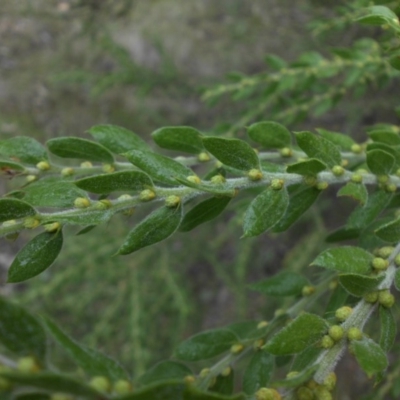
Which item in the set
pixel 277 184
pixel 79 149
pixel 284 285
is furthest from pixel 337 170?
pixel 79 149

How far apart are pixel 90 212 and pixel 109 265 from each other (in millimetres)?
2556

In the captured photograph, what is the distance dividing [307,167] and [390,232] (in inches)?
9.5

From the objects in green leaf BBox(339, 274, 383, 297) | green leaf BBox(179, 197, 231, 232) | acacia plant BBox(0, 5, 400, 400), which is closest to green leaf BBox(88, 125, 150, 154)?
acacia plant BBox(0, 5, 400, 400)

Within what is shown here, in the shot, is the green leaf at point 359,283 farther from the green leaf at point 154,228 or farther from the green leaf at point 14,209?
the green leaf at point 14,209

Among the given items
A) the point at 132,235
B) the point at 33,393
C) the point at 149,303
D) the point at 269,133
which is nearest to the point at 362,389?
the point at 149,303

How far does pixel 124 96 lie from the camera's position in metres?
5.50

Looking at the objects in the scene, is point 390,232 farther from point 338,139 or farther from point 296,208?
point 338,139

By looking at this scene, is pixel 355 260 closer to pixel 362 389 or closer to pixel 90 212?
pixel 90 212

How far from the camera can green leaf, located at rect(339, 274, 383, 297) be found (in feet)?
3.24

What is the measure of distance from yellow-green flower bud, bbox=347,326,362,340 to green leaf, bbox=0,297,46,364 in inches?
22.6

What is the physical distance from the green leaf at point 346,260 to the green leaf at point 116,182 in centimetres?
42

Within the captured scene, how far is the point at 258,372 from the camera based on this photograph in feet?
4.09

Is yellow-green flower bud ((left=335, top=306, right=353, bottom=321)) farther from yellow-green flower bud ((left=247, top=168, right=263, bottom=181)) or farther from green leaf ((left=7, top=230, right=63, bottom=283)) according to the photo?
green leaf ((left=7, top=230, right=63, bottom=283))

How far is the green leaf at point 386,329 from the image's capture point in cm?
99
